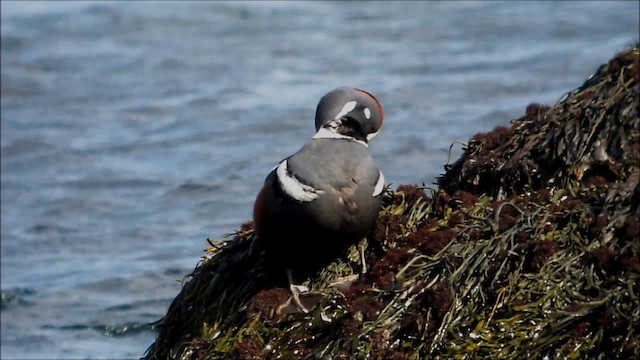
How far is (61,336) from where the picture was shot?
29.5 feet

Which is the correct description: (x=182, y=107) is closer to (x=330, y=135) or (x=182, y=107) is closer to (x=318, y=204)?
(x=330, y=135)

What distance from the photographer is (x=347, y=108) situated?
5.23 metres

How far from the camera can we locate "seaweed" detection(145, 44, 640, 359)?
15.2ft

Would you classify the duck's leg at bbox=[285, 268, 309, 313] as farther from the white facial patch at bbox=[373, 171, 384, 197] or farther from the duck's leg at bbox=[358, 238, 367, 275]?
the white facial patch at bbox=[373, 171, 384, 197]

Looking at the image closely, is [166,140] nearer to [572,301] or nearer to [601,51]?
[601,51]

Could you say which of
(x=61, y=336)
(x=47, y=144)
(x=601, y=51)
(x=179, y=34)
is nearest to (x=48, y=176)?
(x=47, y=144)

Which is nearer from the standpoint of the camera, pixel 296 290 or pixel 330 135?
pixel 296 290

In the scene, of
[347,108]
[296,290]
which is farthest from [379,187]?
[296,290]

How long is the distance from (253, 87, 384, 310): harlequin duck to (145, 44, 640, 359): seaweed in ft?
0.48

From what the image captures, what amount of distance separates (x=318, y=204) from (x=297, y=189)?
102mm

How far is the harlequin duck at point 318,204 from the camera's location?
491 centimetres

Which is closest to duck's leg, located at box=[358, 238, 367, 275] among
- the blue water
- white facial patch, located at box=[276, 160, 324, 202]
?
white facial patch, located at box=[276, 160, 324, 202]

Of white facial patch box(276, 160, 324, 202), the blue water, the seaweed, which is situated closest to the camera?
the seaweed

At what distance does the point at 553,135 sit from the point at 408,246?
101cm
